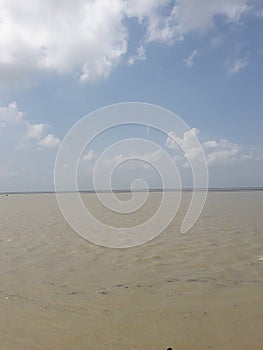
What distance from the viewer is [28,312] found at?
6117 millimetres

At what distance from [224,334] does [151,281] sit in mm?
2720

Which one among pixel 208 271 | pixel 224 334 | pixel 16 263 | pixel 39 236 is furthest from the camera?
pixel 39 236

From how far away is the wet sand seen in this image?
5.12m

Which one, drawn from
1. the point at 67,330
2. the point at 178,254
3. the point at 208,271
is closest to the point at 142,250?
the point at 178,254

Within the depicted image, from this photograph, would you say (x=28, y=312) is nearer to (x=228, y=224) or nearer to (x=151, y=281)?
(x=151, y=281)

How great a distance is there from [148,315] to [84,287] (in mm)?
1892

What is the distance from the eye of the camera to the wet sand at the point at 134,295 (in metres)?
5.12

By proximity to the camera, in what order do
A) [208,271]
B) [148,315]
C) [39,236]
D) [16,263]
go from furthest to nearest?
1. [39,236]
2. [16,263]
3. [208,271]
4. [148,315]

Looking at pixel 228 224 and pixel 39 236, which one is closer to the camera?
pixel 39 236

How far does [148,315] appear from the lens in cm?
595

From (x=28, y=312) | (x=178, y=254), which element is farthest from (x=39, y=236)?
(x=28, y=312)

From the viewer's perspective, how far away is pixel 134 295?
6949 millimetres

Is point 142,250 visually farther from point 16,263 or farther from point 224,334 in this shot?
point 224,334

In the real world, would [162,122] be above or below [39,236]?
above
